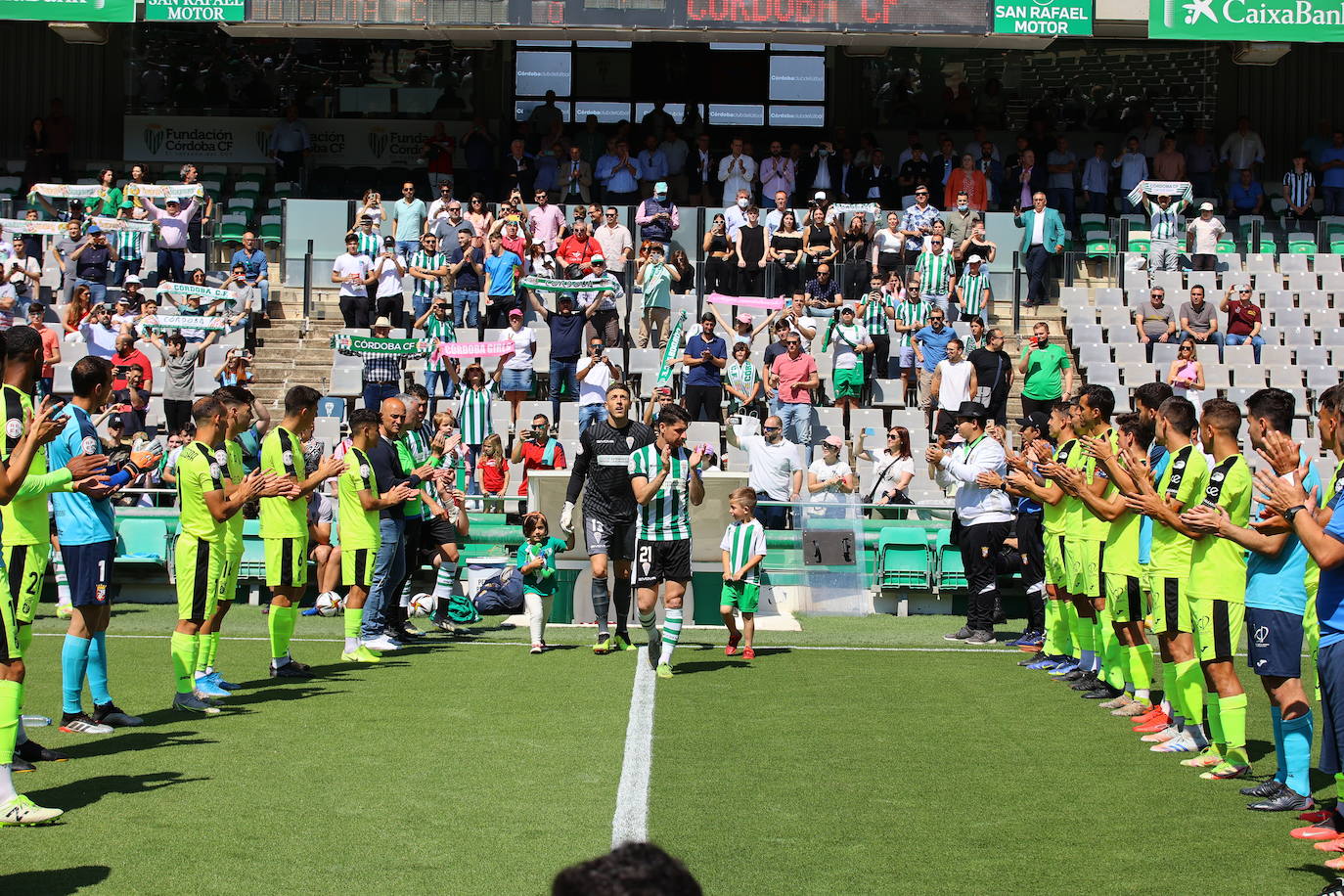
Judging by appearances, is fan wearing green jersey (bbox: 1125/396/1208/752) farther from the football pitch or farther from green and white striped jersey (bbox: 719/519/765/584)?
green and white striped jersey (bbox: 719/519/765/584)

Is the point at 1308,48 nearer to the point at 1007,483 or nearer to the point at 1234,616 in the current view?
the point at 1007,483

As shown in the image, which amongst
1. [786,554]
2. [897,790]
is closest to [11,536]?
[897,790]

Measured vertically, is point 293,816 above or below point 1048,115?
below

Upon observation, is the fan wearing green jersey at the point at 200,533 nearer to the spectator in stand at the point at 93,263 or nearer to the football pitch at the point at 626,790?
the football pitch at the point at 626,790

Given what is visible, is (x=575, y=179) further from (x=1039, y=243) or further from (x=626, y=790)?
(x=626, y=790)

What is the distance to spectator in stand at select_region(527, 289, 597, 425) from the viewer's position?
66.1 feet

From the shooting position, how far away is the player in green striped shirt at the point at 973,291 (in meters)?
22.0

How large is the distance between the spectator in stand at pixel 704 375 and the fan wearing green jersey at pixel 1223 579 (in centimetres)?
1200

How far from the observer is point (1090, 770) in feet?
26.8

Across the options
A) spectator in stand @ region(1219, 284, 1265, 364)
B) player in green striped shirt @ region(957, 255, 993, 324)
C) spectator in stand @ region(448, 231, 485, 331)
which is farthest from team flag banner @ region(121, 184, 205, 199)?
spectator in stand @ region(1219, 284, 1265, 364)

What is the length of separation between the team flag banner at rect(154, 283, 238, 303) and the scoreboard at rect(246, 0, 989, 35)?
173 inches

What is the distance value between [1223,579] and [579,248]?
590 inches

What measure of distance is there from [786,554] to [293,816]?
937cm

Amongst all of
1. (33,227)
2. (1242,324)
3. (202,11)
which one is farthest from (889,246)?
(33,227)
